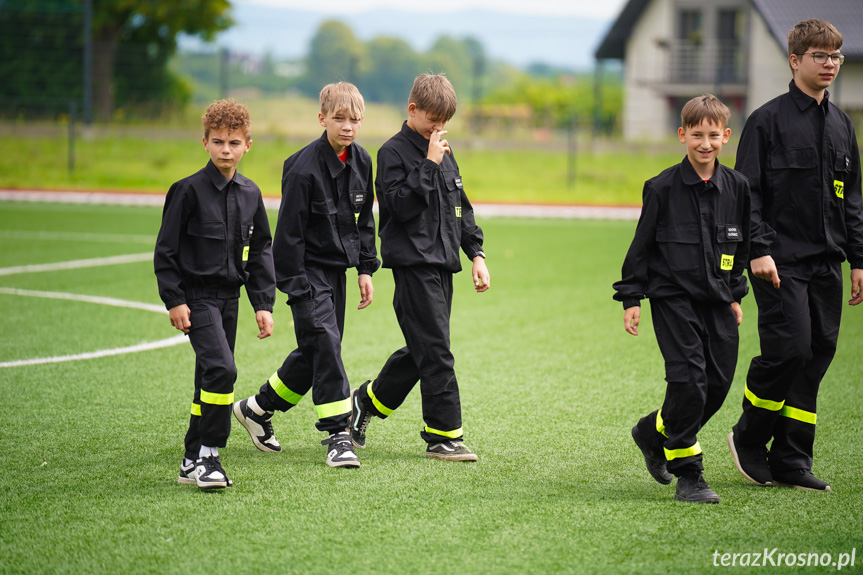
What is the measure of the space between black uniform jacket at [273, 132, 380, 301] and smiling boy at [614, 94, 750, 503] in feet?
4.84

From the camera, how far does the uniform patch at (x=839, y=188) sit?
4.47 meters

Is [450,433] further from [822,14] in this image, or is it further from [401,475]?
[822,14]

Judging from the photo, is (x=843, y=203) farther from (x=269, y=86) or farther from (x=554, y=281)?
(x=269, y=86)

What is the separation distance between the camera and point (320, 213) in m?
4.85

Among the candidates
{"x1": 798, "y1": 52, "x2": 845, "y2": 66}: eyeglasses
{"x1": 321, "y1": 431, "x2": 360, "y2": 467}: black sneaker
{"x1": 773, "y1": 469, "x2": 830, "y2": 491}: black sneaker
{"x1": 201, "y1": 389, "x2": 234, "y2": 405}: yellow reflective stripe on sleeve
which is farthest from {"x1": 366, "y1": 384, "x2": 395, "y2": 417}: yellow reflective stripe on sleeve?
{"x1": 798, "y1": 52, "x2": 845, "y2": 66}: eyeglasses

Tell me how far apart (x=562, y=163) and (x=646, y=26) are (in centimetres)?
1630

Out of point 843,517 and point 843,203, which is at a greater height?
point 843,203

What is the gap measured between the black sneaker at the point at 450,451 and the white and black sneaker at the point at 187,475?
3.90 feet

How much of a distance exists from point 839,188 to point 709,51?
112 ft

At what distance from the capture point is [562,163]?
83.9ft

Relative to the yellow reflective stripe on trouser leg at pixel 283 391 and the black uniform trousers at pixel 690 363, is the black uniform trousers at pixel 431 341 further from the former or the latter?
the black uniform trousers at pixel 690 363

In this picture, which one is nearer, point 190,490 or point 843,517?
point 843,517

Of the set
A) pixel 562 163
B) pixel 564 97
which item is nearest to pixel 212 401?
pixel 562 163

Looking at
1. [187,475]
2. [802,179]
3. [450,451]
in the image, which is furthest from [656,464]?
[187,475]
